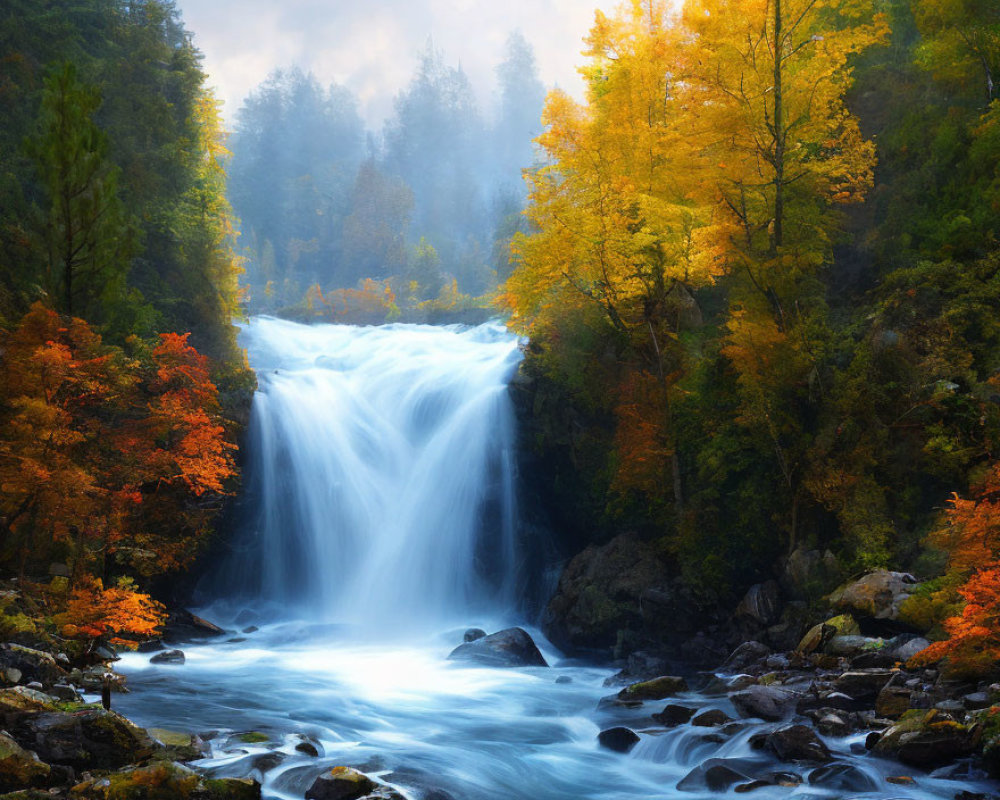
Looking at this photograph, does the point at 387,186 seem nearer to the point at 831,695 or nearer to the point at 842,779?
the point at 831,695

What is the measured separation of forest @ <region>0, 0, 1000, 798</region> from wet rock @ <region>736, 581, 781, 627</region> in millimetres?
273

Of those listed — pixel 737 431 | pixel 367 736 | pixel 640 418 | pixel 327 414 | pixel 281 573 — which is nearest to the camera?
pixel 367 736

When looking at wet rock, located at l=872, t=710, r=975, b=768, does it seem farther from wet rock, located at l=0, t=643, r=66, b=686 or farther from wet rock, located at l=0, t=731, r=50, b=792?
wet rock, located at l=0, t=643, r=66, b=686

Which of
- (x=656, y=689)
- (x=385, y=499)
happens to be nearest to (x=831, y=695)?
(x=656, y=689)

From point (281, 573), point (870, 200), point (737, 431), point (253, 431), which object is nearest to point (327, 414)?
point (253, 431)

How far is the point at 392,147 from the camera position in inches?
3794

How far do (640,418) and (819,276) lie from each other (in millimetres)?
6172

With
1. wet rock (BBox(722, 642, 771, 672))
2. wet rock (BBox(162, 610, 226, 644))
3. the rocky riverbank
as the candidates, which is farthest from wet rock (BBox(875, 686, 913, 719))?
wet rock (BBox(162, 610, 226, 644))

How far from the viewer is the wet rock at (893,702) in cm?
989

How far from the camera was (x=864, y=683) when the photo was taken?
10828 millimetres

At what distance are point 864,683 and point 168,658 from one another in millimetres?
13156

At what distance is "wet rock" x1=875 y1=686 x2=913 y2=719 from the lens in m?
9.89

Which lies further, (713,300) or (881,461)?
(713,300)

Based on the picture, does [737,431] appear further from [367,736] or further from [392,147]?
[392,147]
